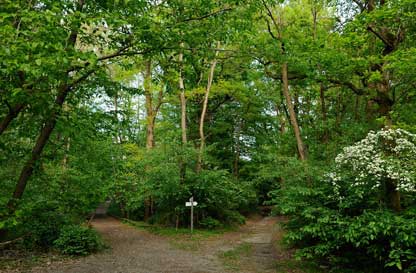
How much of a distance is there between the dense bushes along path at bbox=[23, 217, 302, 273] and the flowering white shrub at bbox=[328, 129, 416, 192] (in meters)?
2.93

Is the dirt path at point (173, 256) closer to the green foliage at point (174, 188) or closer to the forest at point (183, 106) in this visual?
the forest at point (183, 106)

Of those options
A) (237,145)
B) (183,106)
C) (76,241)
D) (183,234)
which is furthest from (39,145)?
(237,145)

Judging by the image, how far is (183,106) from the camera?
51.3 ft

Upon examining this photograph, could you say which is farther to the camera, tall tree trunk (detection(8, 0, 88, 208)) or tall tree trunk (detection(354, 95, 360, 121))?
tall tree trunk (detection(354, 95, 360, 121))

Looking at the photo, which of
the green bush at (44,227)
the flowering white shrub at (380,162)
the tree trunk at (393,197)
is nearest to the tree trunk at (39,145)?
the green bush at (44,227)

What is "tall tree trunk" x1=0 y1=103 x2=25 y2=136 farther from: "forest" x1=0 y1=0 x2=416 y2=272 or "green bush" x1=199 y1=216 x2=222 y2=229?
"green bush" x1=199 y1=216 x2=222 y2=229

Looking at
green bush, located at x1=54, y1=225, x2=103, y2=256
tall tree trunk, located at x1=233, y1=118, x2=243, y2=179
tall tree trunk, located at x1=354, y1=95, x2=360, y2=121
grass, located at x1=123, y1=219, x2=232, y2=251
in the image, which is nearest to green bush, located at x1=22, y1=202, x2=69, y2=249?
green bush, located at x1=54, y1=225, x2=103, y2=256

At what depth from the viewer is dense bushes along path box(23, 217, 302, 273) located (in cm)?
745

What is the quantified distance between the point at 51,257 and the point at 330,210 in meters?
7.21

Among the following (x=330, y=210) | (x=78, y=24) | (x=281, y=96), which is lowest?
(x=330, y=210)

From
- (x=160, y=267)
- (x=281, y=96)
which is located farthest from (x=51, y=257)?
(x=281, y=96)

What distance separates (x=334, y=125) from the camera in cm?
1233

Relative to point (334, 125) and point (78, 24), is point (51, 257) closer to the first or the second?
point (78, 24)

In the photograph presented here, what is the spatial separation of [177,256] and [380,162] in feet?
19.7
